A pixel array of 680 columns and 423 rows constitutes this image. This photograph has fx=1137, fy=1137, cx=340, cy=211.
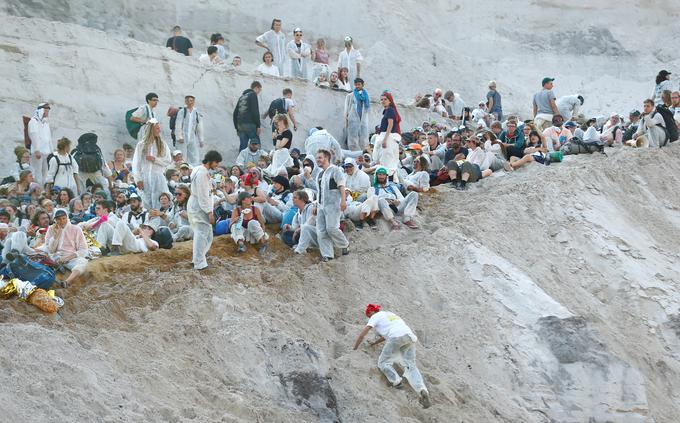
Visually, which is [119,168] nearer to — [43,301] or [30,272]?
[30,272]

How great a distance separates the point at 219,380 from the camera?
1252cm

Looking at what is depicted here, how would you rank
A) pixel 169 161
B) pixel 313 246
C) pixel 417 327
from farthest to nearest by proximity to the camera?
1. pixel 169 161
2. pixel 313 246
3. pixel 417 327

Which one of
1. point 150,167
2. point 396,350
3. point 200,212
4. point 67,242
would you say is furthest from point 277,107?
→ point 396,350

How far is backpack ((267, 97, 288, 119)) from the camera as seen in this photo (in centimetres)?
2125

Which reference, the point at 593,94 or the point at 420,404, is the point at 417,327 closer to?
the point at 420,404

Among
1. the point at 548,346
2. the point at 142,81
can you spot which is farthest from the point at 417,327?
the point at 142,81

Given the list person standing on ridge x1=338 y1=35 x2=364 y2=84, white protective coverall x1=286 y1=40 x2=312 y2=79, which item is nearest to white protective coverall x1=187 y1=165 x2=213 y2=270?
white protective coverall x1=286 y1=40 x2=312 y2=79

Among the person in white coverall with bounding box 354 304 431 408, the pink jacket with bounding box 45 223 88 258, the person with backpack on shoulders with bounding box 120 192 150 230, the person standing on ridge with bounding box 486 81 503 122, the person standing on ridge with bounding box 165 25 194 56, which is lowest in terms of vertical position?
the person in white coverall with bounding box 354 304 431 408

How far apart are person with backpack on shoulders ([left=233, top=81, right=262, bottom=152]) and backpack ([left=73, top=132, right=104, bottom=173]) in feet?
11.2

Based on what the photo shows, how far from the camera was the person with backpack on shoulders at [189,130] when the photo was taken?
66.8 feet

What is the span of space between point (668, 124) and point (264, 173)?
862cm

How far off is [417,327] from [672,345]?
4.20 meters

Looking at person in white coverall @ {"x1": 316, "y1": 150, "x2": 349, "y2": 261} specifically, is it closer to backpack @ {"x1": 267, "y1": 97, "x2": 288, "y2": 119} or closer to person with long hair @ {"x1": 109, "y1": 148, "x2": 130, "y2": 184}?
person with long hair @ {"x1": 109, "y1": 148, "x2": 130, "y2": 184}

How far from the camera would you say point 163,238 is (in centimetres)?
1518
